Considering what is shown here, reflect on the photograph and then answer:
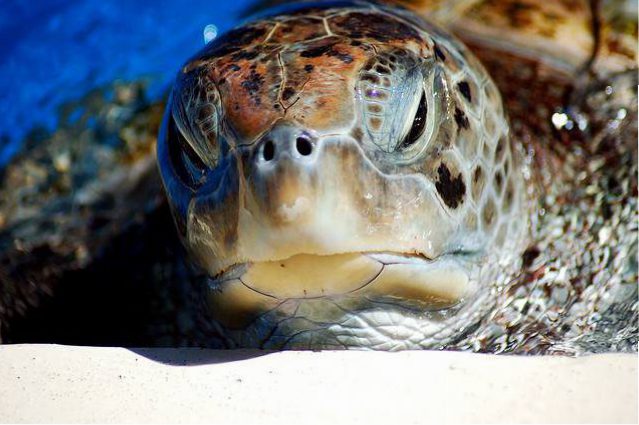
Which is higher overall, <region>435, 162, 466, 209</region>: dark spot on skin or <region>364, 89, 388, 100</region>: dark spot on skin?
<region>364, 89, 388, 100</region>: dark spot on skin

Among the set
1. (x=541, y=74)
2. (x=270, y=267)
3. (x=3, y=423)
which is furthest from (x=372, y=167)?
(x=541, y=74)

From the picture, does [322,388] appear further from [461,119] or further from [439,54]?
[439,54]

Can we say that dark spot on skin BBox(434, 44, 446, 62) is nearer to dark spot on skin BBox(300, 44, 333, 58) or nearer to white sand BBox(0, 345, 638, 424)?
dark spot on skin BBox(300, 44, 333, 58)

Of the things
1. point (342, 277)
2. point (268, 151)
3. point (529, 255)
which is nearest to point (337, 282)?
point (342, 277)

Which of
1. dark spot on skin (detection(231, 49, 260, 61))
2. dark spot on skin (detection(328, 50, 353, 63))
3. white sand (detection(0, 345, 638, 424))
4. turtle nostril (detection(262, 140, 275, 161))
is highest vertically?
dark spot on skin (detection(231, 49, 260, 61))

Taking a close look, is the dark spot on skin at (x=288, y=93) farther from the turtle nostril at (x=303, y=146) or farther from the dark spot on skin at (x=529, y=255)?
the dark spot on skin at (x=529, y=255)

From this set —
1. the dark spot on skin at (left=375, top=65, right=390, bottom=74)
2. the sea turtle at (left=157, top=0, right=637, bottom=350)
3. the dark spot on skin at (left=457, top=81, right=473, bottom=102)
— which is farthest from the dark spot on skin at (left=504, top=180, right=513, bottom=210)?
the dark spot on skin at (left=375, top=65, right=390, bottom=74)

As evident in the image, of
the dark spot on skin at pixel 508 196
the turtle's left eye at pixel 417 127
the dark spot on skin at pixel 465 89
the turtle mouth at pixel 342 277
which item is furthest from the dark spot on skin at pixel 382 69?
the dark spot on skin at pixel 508 196

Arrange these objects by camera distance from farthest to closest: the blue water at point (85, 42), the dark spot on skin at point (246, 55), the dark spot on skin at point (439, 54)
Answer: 1. the blue water at point (85, 42)
2. the dark spot on skin at point (439, 54)
3. the dark spot on skin at point (246, 55)
